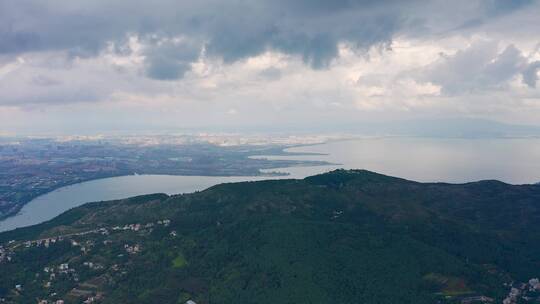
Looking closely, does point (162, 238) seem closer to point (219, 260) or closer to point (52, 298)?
point (219, 260)

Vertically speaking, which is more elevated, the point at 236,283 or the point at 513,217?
the point at 513,217

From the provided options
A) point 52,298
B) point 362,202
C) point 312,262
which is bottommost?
point 52,298

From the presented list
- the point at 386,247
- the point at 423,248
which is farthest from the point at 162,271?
the point at 423,248

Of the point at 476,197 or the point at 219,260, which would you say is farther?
the point at 476,197

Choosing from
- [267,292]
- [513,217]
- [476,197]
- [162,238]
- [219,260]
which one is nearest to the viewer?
[267,292]

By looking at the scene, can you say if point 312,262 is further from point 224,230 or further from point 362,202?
point 362,202

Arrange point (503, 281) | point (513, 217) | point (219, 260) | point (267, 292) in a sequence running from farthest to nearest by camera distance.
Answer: point (513, 217), point (219, 260), point (503, 281), point (267, 292)
